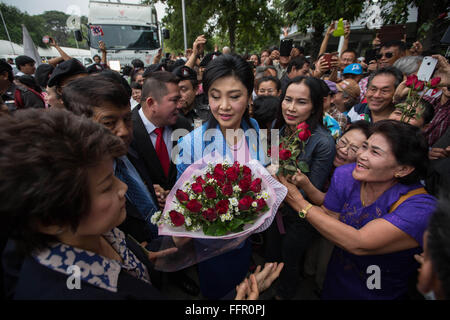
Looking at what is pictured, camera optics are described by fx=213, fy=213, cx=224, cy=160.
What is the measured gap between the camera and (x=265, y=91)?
12.4 feet

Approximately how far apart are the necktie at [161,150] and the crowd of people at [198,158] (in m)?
0.01

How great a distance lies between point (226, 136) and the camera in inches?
83.4

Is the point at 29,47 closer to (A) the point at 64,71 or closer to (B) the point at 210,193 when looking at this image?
(A) the point at 64,71

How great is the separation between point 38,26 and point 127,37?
8010cm

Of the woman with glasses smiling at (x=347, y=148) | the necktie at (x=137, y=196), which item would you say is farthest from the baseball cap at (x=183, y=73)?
the woman with glasses smiling at (x=347, y=148)

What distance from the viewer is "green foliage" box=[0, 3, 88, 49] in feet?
148

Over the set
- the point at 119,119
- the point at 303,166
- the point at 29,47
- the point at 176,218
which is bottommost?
the point at 176,218

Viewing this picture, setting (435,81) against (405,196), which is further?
(435,81)

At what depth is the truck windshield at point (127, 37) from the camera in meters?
10.5

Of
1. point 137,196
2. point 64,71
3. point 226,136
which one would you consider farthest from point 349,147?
point 64,71

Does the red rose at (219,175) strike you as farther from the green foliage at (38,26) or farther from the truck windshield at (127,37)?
the green foliage at (38,26)

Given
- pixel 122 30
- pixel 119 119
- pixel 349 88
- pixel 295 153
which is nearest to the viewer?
pixel 295 153

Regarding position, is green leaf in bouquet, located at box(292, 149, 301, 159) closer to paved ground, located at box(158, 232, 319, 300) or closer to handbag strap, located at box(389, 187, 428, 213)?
handbag strap, located at box(389, 187, 428, 213)
